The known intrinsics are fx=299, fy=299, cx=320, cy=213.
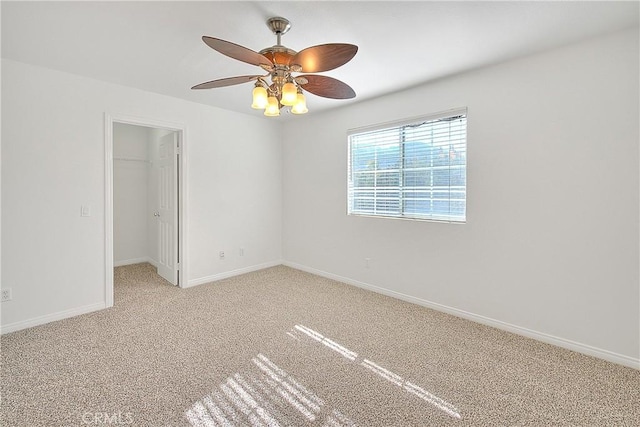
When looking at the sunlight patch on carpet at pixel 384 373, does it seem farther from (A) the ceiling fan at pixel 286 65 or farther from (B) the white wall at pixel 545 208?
(A) the ceiling fan at pixel 286 65

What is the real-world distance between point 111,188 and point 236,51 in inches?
→ 96.3

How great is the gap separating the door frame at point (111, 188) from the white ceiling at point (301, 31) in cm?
57

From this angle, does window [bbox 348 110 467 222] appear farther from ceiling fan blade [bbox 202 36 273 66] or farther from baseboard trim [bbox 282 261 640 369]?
ceiling fan blade [bbox 202 36 273 66]

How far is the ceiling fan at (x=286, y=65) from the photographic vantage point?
63.0 inches

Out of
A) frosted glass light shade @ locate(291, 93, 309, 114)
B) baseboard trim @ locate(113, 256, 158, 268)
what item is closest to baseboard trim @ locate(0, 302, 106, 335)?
baseboard trim @ locate(113, 256, 158, 268)

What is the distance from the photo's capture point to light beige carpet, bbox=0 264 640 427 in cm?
170

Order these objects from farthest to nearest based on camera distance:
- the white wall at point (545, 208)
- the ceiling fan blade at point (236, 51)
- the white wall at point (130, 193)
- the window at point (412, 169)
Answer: the white wall at point (130, 193)
the window at point (412, 169)
the white wall at point (545, 208)
the ceiling fan blade at point (236, 51)

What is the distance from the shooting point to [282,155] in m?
4.92

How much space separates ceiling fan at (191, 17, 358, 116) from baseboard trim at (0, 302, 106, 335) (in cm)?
262

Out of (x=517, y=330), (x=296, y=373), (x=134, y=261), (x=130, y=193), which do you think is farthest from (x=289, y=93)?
(x=134, y=261)

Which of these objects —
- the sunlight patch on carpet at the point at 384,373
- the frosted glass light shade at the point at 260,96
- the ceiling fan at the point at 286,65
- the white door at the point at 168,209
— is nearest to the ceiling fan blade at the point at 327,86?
the ceiling fan at the point at 286,65

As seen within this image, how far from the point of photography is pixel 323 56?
1669 millimetres

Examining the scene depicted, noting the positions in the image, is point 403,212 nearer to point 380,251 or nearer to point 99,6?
point 380,251

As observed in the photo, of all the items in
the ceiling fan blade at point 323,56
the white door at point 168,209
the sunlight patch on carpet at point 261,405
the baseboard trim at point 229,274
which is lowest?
the sunlight patch on carpet at point 261,405
